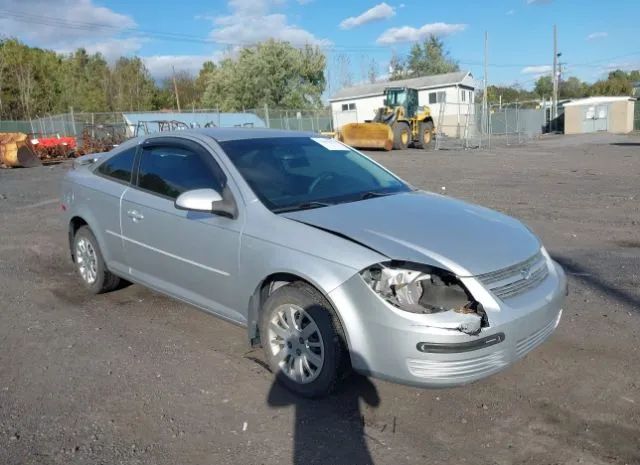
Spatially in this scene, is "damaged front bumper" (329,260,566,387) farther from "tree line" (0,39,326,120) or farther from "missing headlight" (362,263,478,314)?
"tree line" (0,39,326,120)

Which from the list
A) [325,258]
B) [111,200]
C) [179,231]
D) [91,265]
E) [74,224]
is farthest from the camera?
[74,224]

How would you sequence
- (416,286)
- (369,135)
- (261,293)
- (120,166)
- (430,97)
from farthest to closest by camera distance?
(430,97) → (369,135) → (120,166) → (261,293) → (416,286)

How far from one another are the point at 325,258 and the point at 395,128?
84.0ft

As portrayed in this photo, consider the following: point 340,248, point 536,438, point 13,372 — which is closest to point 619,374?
point 536,438

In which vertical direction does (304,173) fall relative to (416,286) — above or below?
above

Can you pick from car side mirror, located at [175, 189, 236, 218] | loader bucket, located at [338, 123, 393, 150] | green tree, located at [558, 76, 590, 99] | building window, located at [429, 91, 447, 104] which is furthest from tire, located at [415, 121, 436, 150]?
green tree, located at [558, 76, 590, 99]

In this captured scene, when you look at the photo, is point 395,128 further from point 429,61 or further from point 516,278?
point 429,61

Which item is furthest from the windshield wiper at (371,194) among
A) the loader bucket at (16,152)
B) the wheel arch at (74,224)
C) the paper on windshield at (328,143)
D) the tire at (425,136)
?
the tire at (425,136)

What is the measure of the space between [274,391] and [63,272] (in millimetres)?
3986

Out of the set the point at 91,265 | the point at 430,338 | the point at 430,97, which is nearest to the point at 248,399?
the point at 430,338

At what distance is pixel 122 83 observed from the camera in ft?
206

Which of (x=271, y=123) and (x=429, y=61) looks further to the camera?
(x=429, y=61)

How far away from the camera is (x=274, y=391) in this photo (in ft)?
12.2

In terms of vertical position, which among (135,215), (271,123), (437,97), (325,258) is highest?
(437,97)
